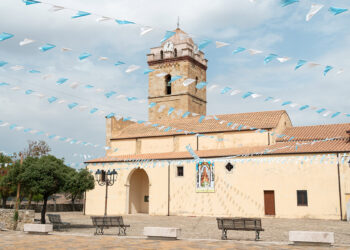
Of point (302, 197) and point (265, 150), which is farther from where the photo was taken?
point (265, 150)

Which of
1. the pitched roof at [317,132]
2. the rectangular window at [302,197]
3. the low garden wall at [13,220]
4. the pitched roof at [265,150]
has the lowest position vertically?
the low garden wall at [13,220]

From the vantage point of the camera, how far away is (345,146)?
25812mm

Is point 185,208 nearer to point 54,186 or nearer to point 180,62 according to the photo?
point 54,186

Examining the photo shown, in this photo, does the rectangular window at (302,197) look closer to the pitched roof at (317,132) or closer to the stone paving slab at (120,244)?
the pitched roof at (317,132)

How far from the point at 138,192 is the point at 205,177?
7.69 m

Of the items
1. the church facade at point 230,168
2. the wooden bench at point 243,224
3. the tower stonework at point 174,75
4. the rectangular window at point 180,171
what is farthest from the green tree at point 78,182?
the tower stonework at point 174,75

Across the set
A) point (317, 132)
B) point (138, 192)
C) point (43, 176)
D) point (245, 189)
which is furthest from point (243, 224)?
point (138, 192)

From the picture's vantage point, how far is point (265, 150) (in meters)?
27.3

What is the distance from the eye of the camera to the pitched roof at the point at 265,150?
25945mm

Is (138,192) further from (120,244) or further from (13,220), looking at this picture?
(120,244)

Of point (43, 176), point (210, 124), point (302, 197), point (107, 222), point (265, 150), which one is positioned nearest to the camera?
Result: point (107, 222)

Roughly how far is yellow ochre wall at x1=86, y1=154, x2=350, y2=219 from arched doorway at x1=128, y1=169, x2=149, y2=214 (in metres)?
1.03

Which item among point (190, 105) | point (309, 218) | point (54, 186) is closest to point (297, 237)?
point (54, 186)

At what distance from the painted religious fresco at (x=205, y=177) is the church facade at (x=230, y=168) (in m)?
0.08
